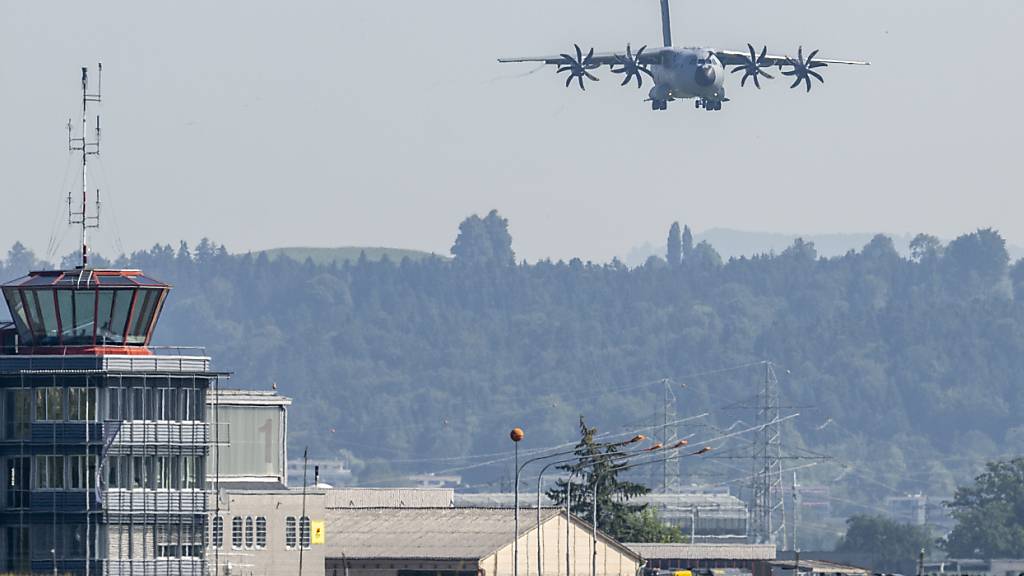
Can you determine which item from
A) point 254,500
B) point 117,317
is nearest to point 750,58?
point 254,500

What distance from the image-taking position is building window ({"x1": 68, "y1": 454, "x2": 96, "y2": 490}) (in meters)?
124

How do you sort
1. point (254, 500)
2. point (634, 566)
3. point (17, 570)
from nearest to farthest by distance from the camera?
1. point (17, 570)
2. point (254, 500)
3. point (634, 566)

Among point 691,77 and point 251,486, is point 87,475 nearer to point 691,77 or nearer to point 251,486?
point 251,486

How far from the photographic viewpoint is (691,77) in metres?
174

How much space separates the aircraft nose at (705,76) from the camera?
172625 mm

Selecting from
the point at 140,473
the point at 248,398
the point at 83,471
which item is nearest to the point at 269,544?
the point at 248,398

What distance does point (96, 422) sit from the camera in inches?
4889

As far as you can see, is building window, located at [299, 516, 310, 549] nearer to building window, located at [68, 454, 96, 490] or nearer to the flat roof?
the flat roof

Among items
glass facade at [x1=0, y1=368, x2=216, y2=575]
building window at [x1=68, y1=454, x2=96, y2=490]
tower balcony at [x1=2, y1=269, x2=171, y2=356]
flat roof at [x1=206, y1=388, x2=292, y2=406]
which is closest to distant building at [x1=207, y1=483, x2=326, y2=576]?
flat roof at [x1=206, y1=388, x2=292, y2=406]

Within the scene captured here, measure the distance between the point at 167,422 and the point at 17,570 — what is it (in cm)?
1004

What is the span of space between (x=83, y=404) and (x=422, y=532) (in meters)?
53.8

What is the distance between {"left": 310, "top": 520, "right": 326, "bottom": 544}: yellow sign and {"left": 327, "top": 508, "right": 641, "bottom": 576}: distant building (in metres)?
6.68

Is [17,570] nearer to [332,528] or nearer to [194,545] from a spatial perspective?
[194,545]

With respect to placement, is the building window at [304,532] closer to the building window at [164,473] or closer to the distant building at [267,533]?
the distant building at [267,533]
